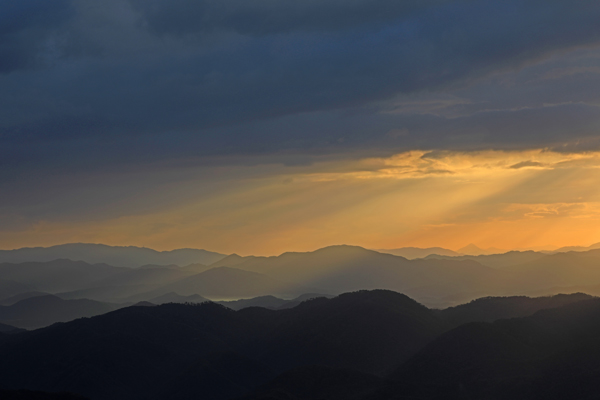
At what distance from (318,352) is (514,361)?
33520 millimetres

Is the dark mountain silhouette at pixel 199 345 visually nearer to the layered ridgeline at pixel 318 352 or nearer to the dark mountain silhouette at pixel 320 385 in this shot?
the layered ridgeline at pixel 318 352

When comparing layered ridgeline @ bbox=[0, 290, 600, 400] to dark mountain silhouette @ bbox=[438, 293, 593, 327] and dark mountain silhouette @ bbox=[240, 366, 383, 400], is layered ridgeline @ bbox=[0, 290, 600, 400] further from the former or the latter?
dark mountain silhouette @ bbox=[438, 293, 593, 327]

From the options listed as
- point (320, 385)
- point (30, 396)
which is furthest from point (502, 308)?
point (30, 396)

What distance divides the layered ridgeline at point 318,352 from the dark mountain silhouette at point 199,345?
0.25 meters

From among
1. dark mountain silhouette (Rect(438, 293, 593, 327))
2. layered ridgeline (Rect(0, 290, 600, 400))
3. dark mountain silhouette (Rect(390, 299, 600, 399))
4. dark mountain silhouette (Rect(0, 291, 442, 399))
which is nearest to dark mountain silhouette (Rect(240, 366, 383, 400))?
layered ridgeline (Rect(0, 290, 600, 400))

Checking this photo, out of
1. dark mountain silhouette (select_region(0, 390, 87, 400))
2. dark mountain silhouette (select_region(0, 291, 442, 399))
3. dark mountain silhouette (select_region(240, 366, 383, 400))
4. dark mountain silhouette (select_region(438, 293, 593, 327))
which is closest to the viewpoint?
dark mountain silhouette (select_region(0, 390, 87, 400))

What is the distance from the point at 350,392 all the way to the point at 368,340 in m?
29.0

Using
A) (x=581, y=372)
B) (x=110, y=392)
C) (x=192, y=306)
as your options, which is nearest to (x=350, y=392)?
(x=581, y=372)

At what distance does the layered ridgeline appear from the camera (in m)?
69.8

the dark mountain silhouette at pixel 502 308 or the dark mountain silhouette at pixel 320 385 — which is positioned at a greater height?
the dark mountain silhouette at pixel 502 308

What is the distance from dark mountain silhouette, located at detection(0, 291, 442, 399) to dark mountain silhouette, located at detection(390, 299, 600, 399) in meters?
12.4

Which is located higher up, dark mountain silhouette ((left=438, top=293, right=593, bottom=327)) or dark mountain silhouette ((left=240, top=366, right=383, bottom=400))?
dark mountain silhouette ((left=438, top=293, right=593, bottom=327))

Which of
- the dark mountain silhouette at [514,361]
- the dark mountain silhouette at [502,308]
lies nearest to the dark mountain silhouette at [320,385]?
the dark mountain silhouette at [514,361]

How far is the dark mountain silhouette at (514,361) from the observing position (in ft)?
211
